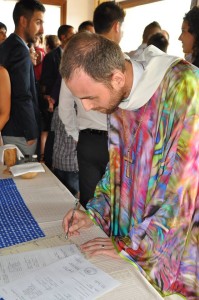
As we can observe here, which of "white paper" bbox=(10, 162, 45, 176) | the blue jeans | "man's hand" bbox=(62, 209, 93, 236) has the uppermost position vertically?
"white paper" bbox=(10, 162, 45, 176)

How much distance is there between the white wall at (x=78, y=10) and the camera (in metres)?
5.71

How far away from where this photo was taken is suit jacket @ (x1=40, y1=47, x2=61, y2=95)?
11.4ft

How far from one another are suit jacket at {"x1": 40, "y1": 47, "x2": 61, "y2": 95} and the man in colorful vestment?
97.9 inches

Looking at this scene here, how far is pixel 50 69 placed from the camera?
3521 millimetres

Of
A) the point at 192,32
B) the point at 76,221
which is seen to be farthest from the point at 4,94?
the point at 192,32

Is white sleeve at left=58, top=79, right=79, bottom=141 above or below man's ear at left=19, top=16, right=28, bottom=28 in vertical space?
below

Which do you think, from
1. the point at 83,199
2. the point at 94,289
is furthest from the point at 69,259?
the point at 83,199

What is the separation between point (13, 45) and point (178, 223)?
1620mm

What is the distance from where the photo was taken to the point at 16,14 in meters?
2.27

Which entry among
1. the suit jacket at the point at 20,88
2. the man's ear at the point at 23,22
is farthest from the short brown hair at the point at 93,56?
the man's ear at the point at 23,22

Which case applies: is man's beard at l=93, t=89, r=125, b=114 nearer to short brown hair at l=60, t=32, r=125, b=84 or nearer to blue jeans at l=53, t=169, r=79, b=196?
short brown hair at l=60, t=32, r=125, b=84

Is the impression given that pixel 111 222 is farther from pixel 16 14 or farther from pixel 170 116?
pixel 16 14

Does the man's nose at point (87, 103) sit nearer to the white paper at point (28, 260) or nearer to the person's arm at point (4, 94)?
the white paper at point (28, 260)

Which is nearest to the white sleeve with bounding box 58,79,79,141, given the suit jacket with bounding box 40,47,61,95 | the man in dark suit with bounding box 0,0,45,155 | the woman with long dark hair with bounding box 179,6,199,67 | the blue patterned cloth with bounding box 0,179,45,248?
the man in dark suit with bounding box 0,0,45,155
